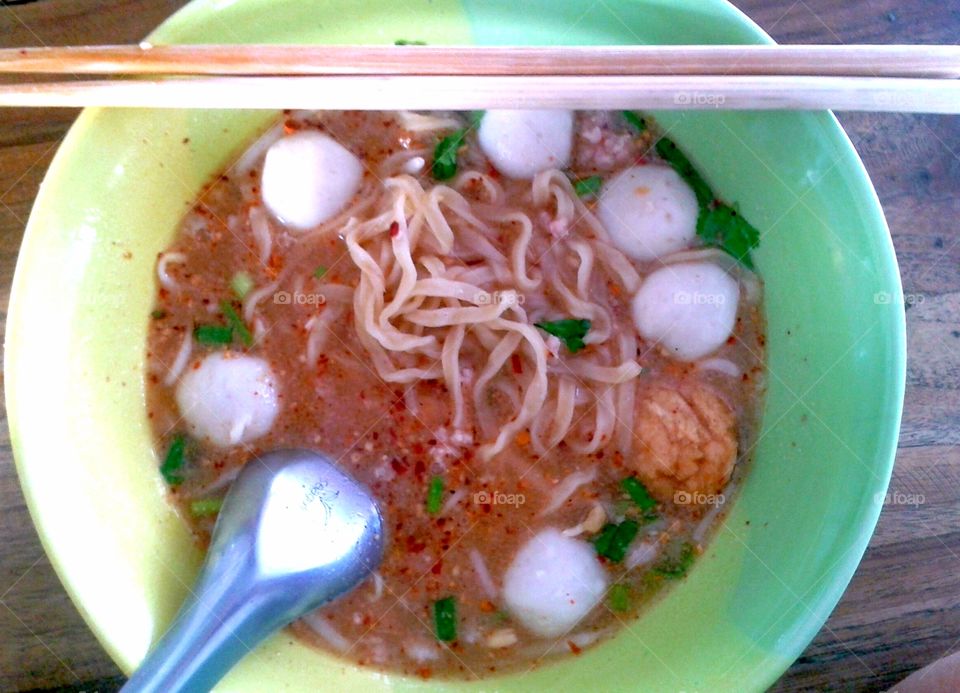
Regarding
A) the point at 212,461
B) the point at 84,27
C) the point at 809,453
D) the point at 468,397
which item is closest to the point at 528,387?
the point at 468,397

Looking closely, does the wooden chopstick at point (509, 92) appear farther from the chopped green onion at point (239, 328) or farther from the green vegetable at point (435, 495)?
the green vegetable at point (435, 495)

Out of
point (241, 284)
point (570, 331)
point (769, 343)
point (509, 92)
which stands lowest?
point (769, 343)

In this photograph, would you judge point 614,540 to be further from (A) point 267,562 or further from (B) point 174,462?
(B) point 174,462

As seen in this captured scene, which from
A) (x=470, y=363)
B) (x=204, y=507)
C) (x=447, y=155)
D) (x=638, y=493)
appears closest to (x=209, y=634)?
(x=204, y=507)

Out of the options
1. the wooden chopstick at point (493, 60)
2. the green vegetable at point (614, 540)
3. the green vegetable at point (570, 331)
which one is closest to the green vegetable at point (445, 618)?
the green vegetable at point (614, 540)

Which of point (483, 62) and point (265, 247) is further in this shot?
point (265, 247)

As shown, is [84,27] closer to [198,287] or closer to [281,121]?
[281,121]
